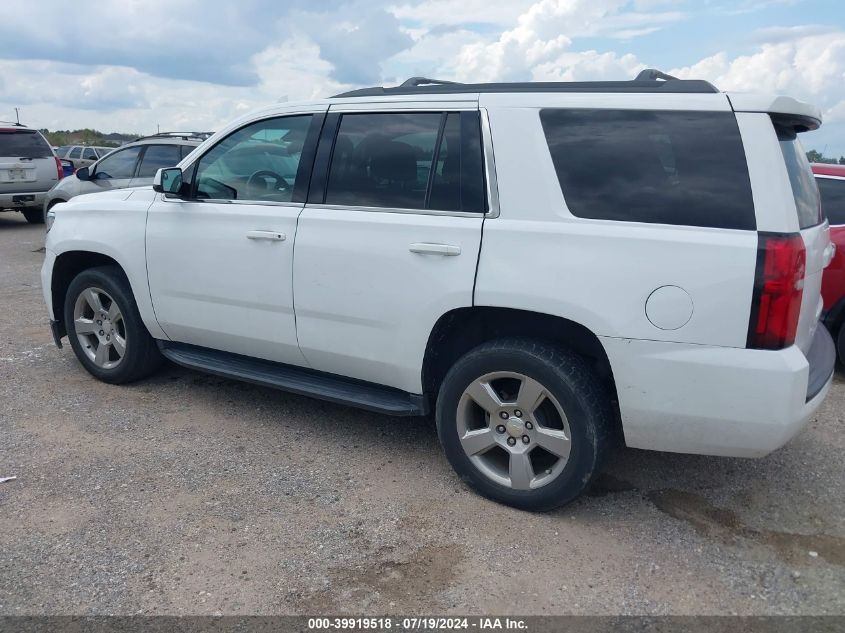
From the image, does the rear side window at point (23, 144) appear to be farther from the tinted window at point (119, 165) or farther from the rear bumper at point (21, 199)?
the tinted window at point (119, 165)

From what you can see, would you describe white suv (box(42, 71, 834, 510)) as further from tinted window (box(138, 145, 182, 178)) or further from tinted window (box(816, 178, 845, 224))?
tinted window (box(138, 145, 182, 178))

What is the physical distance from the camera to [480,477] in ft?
11.8

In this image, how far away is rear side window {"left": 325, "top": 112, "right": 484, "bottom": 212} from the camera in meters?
3.58

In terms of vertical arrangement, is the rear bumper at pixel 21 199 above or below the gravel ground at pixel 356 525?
above

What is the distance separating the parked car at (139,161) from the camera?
9.97 meters

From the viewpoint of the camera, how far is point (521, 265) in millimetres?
3316

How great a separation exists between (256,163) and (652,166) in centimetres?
230

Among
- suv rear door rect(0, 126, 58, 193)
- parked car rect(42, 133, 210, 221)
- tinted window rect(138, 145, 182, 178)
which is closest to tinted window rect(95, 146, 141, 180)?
parked car rect(42, 133, 210, 221)

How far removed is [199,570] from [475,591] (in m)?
1.12

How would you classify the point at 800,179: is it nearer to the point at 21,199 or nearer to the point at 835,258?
the point at 835,258

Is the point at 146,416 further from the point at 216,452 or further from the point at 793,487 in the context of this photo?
the point at 793,487

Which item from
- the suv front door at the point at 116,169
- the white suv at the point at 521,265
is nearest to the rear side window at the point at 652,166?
the white suv at the point at 521,265

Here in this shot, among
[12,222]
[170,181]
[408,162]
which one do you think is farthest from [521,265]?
[12,222]

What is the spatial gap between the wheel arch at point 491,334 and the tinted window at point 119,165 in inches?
307
